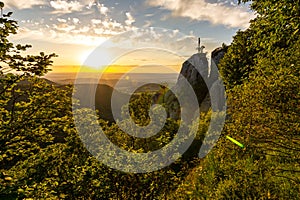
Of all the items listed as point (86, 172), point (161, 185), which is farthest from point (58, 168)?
point (161, 185)

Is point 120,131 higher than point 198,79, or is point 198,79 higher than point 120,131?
point 198,79

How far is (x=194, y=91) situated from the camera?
168ft

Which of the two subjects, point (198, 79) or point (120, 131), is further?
point (198, 79)

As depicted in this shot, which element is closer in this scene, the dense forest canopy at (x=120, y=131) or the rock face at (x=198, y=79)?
the dense forest canopy at (x=120, y=131)

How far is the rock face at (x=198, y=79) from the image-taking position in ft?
158

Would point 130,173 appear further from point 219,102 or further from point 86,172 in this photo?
point 219,102

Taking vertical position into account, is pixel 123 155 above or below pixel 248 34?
below

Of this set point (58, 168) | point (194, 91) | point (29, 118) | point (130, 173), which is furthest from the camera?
point (194, 91)

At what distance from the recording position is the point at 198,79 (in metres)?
51.2

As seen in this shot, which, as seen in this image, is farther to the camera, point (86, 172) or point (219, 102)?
point (219, 102)

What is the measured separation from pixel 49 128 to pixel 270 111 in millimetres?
7174

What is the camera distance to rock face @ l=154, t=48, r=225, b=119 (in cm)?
4828

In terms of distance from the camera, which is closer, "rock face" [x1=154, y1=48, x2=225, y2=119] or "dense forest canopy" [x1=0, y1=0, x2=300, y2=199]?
"dense forest canopy" [x1=0, y1=0, x2=300, y2=199]

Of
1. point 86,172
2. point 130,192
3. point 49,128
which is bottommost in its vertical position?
point 130,192
